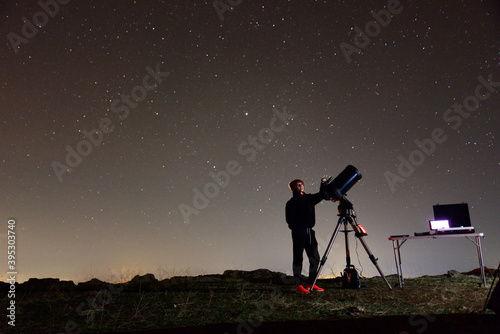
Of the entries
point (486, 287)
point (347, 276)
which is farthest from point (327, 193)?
point (486, 287)

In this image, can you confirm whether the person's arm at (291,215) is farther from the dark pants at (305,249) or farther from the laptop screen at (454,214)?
the laptop screen at (454,214)

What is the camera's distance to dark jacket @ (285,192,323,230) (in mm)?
6105

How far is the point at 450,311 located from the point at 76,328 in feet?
13.4

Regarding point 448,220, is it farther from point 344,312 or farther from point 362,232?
point 344,312

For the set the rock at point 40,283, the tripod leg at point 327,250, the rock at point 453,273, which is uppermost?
the tripod leg at point 327,250

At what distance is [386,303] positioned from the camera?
4.46 metres

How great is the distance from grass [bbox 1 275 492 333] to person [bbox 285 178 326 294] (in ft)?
2.46

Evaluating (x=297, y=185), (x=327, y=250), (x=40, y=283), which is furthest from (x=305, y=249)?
(x=40, y=283)

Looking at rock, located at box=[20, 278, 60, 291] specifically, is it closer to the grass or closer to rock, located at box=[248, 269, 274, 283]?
the grass

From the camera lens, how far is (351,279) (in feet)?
18.9

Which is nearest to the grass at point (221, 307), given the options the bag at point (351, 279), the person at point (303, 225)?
the bag at point (351, 279)

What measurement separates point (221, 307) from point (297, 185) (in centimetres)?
286

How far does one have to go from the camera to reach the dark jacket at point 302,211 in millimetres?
6105

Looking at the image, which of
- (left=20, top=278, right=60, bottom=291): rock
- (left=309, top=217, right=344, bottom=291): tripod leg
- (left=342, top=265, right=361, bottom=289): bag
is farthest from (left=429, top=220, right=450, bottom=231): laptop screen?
(left=20, top=278, right=60, bottom=291): rock
